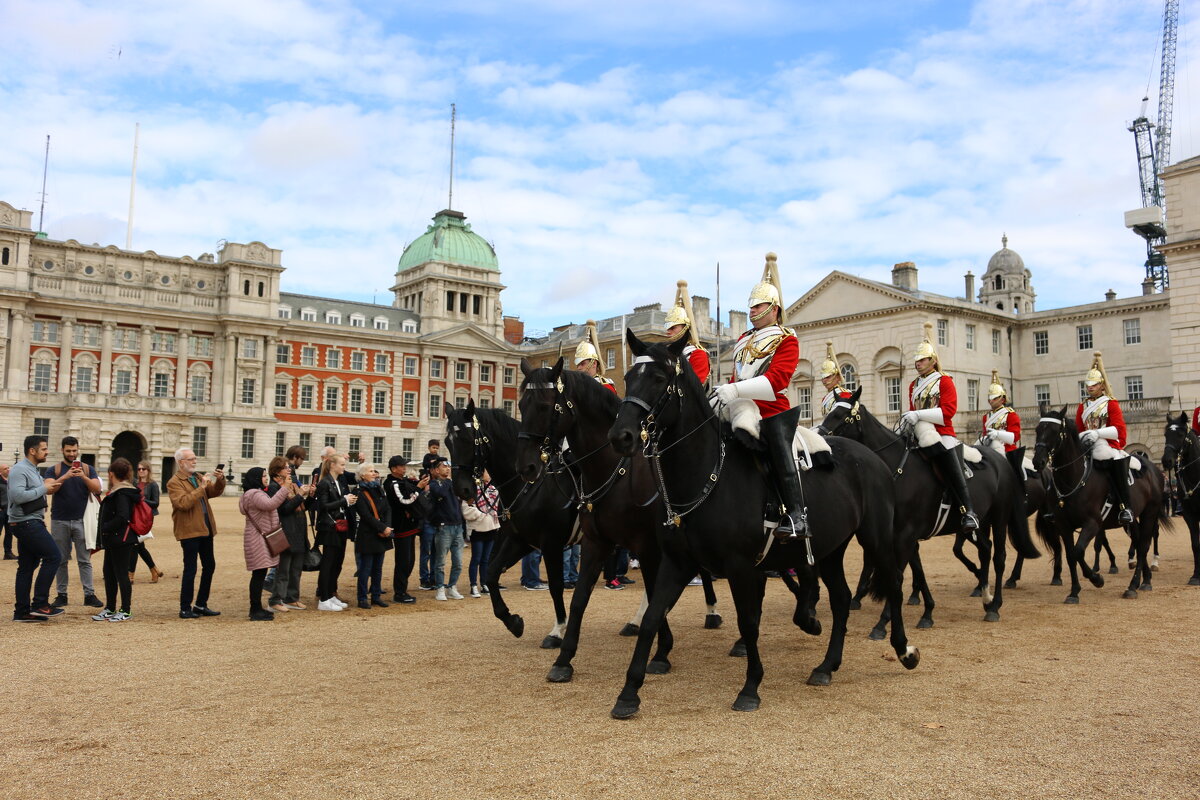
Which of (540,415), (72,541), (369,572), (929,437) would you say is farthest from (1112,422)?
(72,541)

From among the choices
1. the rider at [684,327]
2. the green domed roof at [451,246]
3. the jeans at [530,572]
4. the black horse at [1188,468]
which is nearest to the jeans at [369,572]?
the jeans at [530,572]

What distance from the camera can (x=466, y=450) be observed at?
384 inches

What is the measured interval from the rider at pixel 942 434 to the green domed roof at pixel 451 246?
228 feet

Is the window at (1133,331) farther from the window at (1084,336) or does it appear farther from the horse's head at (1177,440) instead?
the horse's head at (1177,440)

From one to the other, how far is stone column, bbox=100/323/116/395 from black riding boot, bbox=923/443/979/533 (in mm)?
63749

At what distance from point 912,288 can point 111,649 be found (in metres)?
52.1

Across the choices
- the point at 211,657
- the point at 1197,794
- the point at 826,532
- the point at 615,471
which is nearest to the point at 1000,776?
the point at 1197,794

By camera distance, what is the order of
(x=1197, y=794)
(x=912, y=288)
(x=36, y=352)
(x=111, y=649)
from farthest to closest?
(x=36, y=352)
(x=912, y=288)
(x=111, y=649)
(x=1197, y=794)

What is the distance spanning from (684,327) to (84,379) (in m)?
64.1

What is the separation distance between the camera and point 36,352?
60.0 metres

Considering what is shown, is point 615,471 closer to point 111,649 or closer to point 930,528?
point 930,528

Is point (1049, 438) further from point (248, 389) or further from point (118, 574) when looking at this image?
point (248, 389)

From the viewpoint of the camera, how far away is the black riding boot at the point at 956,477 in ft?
33.3

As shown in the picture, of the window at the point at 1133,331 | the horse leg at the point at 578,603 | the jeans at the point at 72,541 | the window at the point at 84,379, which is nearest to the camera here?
the horse leg at the point at 578,603
